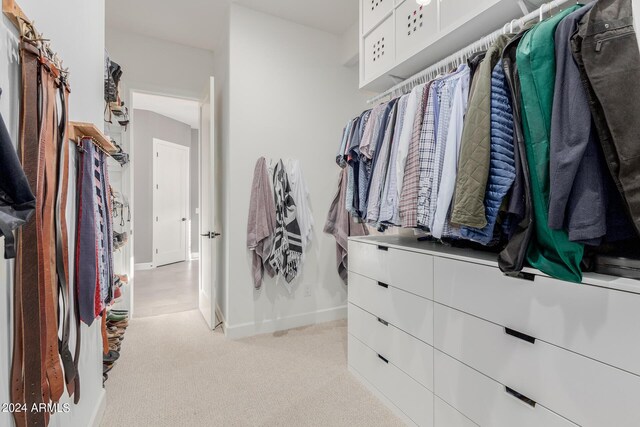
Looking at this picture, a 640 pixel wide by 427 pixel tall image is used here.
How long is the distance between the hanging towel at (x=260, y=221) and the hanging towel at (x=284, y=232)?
0.05 meters

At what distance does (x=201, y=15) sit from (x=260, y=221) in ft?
6.28

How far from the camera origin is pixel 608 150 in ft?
2.73

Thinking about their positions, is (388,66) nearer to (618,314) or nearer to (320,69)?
(320,69)

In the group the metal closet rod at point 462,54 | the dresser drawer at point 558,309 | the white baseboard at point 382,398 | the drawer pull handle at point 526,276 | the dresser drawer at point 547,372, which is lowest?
the white baseboard at point 382,398

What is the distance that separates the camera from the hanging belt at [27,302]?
2.61 ft

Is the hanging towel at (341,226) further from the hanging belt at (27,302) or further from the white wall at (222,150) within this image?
the hanging belt at (27,302)

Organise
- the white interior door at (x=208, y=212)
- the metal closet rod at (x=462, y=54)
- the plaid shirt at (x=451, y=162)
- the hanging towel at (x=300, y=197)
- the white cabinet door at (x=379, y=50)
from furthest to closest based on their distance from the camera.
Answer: the hanging towel at (x=300, y=197) < the white interior door at (x=208, y=212) < the white cabinet door at (x=379, y=50) < the plaid shirt at (x=451, y=162) < the metal closet rod at (x=462, y=54)

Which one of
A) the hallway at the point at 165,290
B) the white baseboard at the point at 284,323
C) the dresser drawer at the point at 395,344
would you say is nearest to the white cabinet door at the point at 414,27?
the dresser drawer at the point at 395,344

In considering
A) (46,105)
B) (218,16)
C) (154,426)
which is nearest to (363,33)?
(218,16)

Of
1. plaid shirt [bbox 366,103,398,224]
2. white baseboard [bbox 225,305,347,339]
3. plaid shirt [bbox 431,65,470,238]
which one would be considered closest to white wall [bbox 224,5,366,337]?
white baseboard [bbox 225,305,347,339]

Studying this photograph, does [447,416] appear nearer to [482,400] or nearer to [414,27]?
[482,400]

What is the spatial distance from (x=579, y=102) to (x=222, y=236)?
279 centimetres

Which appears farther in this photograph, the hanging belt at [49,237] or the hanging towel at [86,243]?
the hanging towel at [86,243]

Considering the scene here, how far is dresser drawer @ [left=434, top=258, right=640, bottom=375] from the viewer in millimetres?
859
